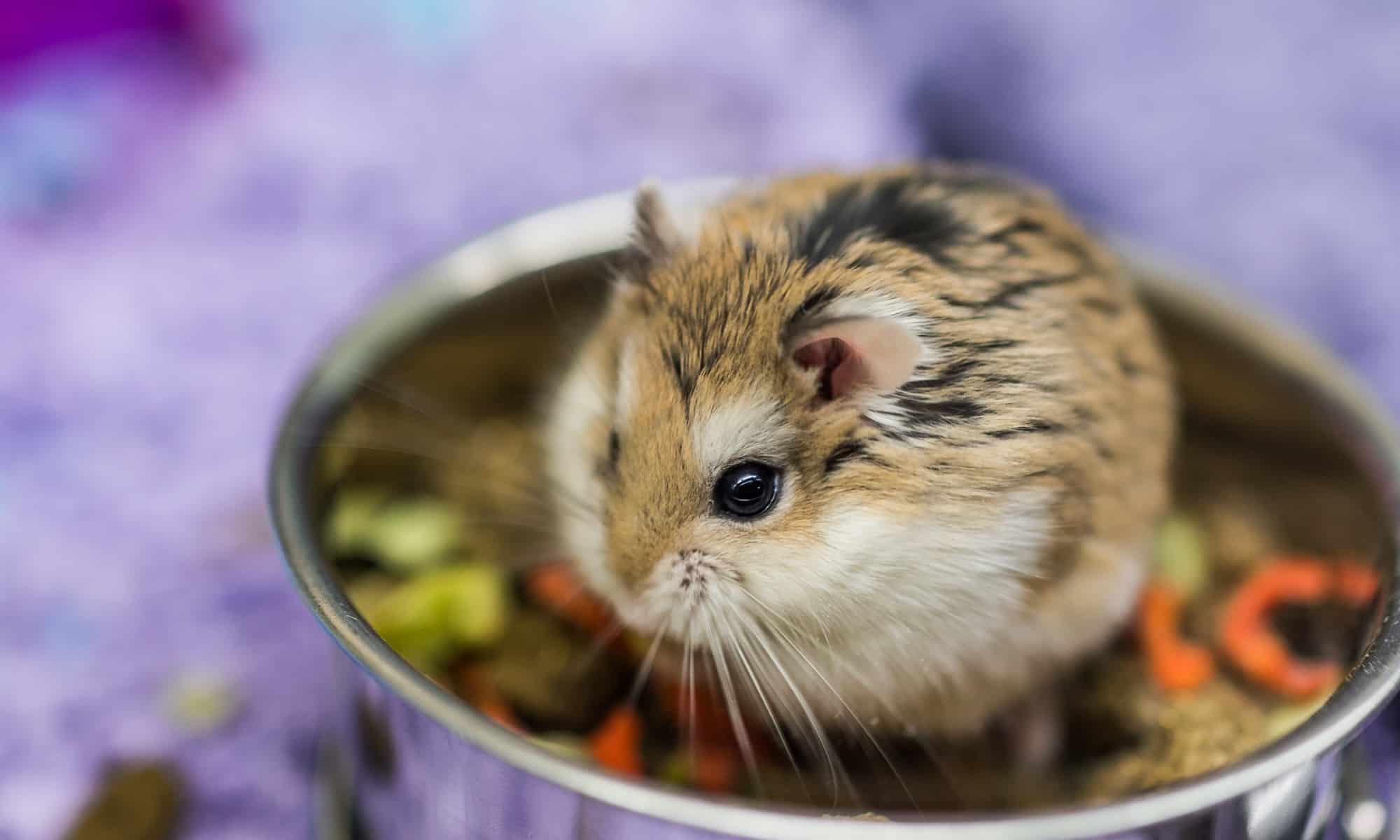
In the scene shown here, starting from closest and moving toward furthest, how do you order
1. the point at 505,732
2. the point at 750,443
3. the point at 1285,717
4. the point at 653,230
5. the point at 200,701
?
the point at 505,732 → the point at 750,443 → the point at 653,230 → the point at 1285,717 → the point at 200,701

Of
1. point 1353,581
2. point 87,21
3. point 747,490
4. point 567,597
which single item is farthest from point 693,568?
point 87,21

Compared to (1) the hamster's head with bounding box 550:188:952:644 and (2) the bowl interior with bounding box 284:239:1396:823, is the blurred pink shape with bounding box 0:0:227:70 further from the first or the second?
(1) the hamster's head with bounding box 550:188:952:644

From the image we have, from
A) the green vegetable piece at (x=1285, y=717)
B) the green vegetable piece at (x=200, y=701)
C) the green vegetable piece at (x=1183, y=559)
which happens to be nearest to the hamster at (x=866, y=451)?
the green vegetable piece at (x=1285, y=717)

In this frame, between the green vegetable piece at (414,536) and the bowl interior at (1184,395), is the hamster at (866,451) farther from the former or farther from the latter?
the green vegetable piece at (414,536)

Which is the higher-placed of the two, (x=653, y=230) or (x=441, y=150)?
(x=653, y=230)

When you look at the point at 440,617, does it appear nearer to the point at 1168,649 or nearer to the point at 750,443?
the point at 750,443

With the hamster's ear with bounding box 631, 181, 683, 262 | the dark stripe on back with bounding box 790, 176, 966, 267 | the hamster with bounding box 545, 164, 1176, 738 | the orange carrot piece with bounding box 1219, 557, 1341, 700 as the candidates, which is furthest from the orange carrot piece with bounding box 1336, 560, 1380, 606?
the hamster's ear with bounding box 631, 181, 683, 262
